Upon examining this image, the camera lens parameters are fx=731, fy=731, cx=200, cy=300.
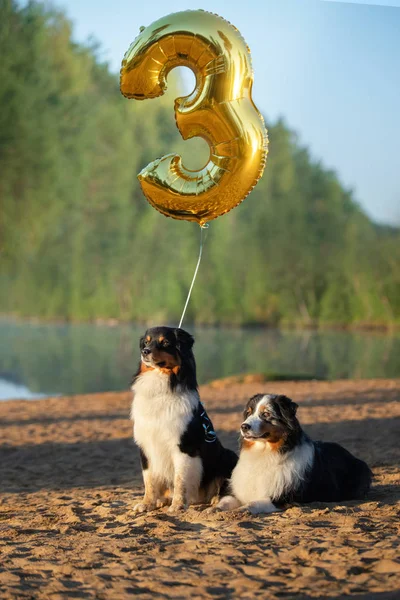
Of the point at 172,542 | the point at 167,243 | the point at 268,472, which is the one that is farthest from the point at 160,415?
the point at 167,243

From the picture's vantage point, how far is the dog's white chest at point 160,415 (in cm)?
454

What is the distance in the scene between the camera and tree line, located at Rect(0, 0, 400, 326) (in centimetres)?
2027

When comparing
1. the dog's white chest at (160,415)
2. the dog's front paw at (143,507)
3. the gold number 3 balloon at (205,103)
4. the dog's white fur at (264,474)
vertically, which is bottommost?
the dog's front paw at (143,507)

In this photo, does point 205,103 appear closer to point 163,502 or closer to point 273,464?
point 273,464

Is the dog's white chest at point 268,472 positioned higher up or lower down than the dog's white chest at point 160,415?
lower down

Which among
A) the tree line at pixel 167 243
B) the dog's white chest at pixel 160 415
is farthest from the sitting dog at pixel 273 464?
the tree line at pixel 167 243

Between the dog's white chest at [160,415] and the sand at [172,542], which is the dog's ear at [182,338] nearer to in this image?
→ the dog's white chest at [160,415]

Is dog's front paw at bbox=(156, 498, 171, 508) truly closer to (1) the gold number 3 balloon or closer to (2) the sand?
(2) the sand

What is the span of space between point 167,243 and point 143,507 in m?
18.4

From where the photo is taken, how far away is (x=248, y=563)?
3328 mm

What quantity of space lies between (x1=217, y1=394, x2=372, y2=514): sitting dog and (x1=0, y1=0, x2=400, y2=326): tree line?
14743 millimetres

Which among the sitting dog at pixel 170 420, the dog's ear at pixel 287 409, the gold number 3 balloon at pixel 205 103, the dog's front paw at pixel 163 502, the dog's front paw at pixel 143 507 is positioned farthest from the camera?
the gold number 3 balloon at pixel 205 103

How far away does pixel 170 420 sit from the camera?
4.53m

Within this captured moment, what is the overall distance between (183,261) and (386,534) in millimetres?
19035
